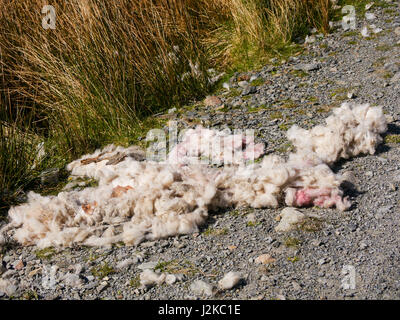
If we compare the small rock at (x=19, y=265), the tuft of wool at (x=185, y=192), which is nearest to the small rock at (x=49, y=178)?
the tuft of wool at (x=185, y=192)

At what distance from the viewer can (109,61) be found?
4547 mm

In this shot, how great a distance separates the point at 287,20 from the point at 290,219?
9.11ft

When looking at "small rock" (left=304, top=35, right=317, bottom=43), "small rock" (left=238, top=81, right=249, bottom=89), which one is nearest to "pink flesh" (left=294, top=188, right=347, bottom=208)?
"small rock" (left=238, top=81, right=249, bottom=89)

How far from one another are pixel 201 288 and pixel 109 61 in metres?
2.52

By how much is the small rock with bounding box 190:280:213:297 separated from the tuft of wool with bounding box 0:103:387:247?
1.62 ft

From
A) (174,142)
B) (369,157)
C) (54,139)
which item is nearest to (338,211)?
(369,157)

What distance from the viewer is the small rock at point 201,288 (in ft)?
8.70

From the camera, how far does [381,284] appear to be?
254cm

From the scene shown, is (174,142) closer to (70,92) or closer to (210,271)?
(70,92)

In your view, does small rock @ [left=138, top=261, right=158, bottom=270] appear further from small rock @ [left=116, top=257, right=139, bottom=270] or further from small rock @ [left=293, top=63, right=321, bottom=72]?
small rock @ [left=293, top=63, right=321, bottom=72]

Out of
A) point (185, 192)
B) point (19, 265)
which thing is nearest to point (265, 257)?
point (185, 192)

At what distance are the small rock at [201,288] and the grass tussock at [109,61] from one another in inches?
70.8

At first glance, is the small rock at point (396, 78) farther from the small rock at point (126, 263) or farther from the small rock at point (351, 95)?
the small rock at point (126, 263)

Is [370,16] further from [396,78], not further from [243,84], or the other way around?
[243,84]
